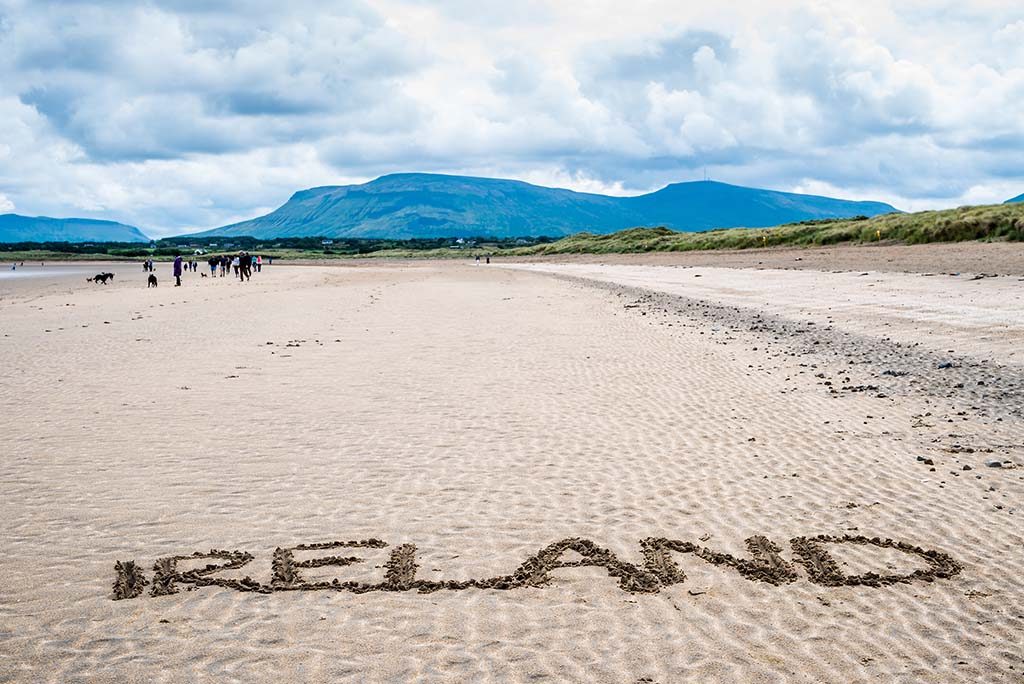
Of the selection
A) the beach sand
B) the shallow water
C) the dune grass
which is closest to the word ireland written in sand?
the beach sand

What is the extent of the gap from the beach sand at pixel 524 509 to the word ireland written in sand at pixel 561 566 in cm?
4

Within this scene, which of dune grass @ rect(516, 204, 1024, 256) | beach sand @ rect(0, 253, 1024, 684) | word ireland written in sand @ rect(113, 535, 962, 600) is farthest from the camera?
dune grass @ rect(516, 204, 1024, 256)

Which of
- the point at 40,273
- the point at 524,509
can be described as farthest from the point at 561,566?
the point at 40,273

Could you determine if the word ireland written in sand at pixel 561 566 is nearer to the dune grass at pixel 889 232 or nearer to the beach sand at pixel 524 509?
the beach sand at pixel 524 509

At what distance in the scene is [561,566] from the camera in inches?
235

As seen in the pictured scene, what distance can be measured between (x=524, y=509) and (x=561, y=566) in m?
1.27

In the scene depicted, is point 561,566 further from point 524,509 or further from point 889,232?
point 889,232

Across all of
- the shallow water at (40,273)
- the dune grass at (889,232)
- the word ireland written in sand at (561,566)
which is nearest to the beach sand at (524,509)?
the word ireland written in sand at (561,566)

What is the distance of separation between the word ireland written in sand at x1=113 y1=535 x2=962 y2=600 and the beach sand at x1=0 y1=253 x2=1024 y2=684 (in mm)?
36

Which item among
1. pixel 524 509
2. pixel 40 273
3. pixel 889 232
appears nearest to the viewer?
pixel 524 509

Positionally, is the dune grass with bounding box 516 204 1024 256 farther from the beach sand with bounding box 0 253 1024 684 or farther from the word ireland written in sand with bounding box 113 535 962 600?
the word ireland written in sand with bounding box 113 535 962 600

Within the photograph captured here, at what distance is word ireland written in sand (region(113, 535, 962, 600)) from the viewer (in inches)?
220

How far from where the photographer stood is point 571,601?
541 centimetres

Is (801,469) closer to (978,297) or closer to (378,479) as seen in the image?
(378,479)
